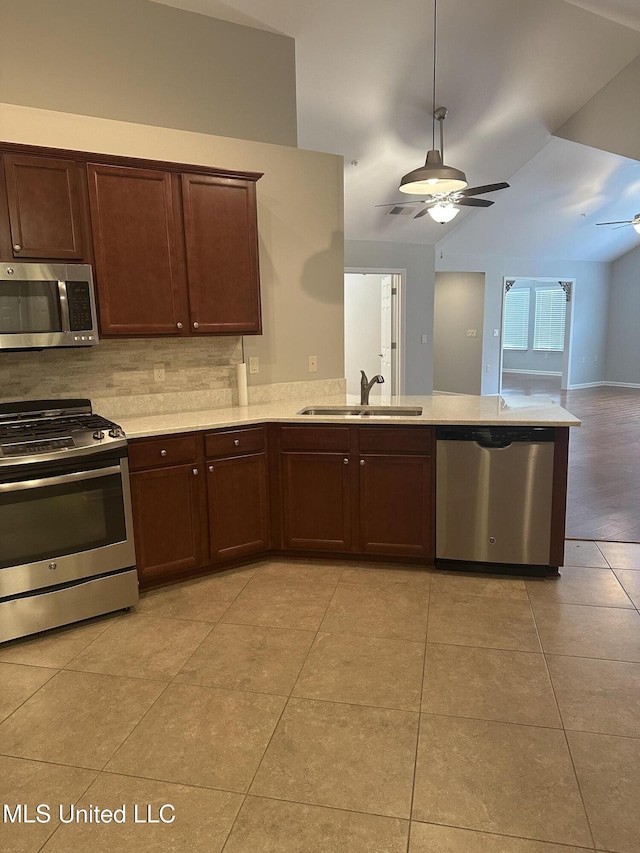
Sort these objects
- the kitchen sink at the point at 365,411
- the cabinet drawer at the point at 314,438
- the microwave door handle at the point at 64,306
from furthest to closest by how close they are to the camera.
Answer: the kitchen sink at the point at 365,411
the cabinet drawer at the point at 314,438
the microwave door handle at the point at 64,306

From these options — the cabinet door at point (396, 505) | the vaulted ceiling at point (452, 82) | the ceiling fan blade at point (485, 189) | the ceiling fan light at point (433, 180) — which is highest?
the vaulted ceiling at point (452, 82)

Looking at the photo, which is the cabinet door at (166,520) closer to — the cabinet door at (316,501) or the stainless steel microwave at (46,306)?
the cabinet door at (316,501)

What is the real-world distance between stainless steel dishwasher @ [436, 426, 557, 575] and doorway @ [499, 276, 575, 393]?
10057mm

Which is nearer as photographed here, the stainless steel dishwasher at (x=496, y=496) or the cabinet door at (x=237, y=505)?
the stainless steel dishwasher at (x=496, y=496)

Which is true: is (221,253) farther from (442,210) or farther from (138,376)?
(442,210)

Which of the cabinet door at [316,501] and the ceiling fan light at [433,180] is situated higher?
the ceiling fan light at [433,180]

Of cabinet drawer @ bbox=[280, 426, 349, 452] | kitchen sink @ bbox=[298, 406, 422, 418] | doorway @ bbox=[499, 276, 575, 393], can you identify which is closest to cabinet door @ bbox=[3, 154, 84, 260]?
cabinet drawer @ bbox=[280, 426, 349, 452]

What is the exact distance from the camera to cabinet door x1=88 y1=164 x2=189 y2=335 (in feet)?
9.81

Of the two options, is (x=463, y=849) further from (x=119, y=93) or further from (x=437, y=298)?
(x=437, y=298)

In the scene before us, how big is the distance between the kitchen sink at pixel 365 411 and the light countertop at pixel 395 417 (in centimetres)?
5

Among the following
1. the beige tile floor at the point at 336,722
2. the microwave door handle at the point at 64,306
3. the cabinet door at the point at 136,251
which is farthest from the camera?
the cabinet door at the point at 136,251

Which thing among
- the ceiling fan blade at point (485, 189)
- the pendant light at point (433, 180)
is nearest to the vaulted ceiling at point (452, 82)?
the ceiling fan blade at point (485, 189)

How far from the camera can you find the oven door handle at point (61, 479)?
8.33 ft

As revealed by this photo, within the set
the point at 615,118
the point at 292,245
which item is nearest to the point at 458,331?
the point at 615,118
